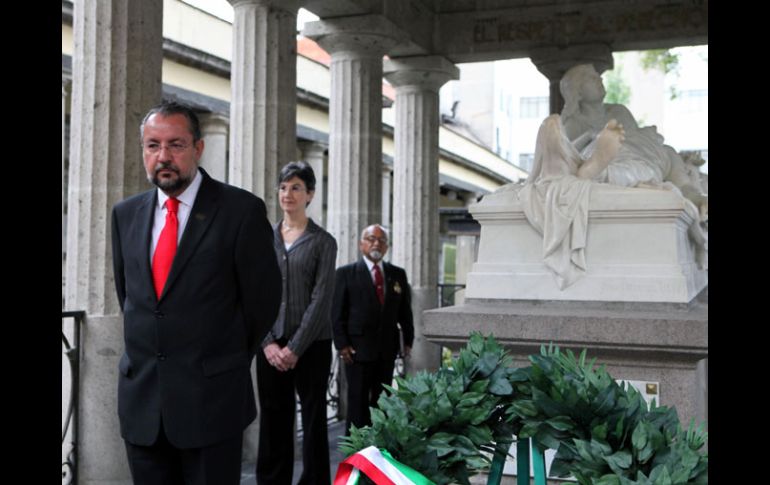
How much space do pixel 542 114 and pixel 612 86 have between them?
1530 centimetres

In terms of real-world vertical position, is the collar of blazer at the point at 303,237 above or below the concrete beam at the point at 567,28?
below

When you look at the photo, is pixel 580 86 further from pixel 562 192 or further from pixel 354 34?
pixel 354 34

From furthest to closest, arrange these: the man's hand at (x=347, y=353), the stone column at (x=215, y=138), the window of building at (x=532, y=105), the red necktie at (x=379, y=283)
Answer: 1. the window of building at (x=532, y=105)
2. the stone column at (x=215, y=138)
3. the red necktie at (x=379, y=283)
4. the man's hand at (x=347, y=353)

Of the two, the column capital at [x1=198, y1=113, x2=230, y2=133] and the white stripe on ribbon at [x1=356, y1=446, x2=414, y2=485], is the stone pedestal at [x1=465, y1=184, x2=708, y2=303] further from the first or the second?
the column capital at [x1=198, y1=113, x2=230, y2=133]

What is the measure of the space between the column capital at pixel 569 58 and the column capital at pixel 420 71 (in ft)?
4.65

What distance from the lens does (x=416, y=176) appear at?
50.1ft

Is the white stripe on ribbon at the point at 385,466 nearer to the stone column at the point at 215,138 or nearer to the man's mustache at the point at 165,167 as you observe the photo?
the man's mustache at the point at 165,167

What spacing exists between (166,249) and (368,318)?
15.1 ft

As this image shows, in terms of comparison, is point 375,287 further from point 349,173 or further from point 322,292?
point 349,173

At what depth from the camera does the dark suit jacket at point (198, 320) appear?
129 inches

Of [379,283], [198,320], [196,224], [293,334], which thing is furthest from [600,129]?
[198,320]

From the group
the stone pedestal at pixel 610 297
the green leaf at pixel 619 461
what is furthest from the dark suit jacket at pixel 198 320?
the stone pedestal at pixel 610 297
